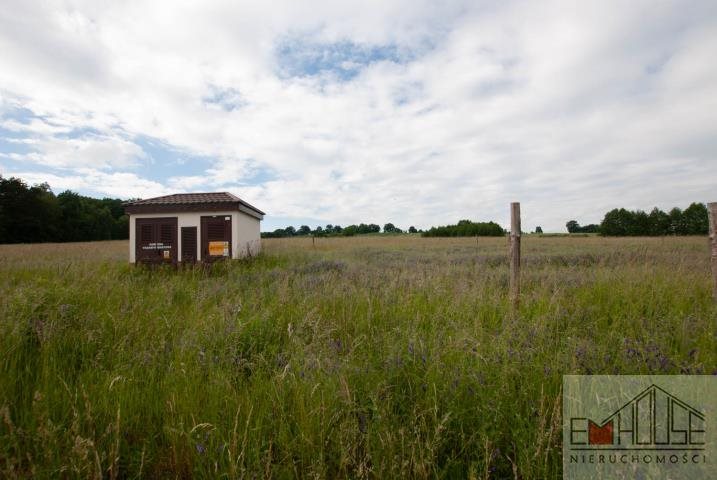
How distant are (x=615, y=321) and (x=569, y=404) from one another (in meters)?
3.17

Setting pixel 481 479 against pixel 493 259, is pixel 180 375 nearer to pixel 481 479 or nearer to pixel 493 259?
pixel 481 479

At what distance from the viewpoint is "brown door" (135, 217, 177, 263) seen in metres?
11.1

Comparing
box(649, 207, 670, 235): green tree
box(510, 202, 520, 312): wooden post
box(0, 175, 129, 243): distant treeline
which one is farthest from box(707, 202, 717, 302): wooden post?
box(649, 207, 670, 235): green tree

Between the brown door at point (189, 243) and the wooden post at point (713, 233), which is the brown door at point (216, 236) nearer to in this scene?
the brown door at point (189, 243)

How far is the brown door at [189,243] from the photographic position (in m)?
11.1

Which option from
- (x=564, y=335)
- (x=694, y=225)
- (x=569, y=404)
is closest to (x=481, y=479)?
(x=569, y=404)

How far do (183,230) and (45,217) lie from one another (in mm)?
60859

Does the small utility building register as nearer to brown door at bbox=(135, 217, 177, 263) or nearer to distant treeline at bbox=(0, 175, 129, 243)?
brown door at bbox=(135, 217, 177, 263)

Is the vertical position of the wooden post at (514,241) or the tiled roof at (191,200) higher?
the tiled roof at (191,200)

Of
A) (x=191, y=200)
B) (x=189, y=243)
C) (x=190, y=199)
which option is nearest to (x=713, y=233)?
(x=189, y=243)

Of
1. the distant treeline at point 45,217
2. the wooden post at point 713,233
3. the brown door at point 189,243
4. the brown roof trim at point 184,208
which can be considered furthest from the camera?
the distant treeline at point 45,217

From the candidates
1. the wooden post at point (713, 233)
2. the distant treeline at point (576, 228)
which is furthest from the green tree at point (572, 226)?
the wooden post at point (713, 233)

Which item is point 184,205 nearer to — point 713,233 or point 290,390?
point 290,390

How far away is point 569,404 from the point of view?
2.13 m
